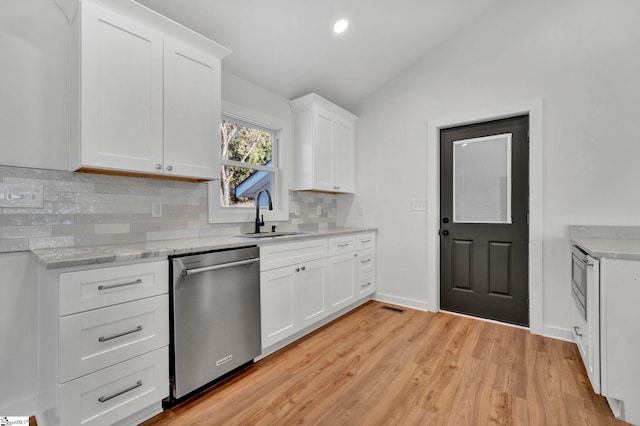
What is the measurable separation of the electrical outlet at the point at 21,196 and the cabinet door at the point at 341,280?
7.01ft

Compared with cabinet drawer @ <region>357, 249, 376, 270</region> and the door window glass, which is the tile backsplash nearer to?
cabinet drawer @ <region>357, 249, 376, 270</region>

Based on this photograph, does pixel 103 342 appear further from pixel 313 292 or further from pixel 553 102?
pixel 553 102

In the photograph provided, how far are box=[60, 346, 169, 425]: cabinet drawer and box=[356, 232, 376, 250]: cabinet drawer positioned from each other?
216cm

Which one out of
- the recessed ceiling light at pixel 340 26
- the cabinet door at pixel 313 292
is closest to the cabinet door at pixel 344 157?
the recessed ceiling light at pixel 340 26

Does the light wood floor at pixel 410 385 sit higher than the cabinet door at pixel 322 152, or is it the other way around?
the cabinet door at pixel 322 152

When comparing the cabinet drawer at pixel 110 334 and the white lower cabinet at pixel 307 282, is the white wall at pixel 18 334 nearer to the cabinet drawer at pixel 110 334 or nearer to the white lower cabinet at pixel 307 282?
the cabinet drawer at pixel 110 334

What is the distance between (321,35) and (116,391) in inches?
117

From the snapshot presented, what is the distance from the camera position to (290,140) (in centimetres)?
333

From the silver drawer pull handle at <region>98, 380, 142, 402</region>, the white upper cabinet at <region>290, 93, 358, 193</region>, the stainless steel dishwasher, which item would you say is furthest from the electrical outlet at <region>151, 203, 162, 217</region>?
Answer: the white upper cabinet at <region>290, 93, 358, 193</region>

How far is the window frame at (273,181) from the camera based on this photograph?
Answer: 260cm

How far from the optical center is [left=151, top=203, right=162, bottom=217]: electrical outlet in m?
2.17

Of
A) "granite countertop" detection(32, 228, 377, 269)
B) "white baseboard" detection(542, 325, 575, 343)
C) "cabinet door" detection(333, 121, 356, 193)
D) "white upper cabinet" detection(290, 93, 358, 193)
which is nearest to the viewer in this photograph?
"granite countertop" detection(32, 228, 377, 269)

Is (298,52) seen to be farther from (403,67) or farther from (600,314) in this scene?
(600,314)

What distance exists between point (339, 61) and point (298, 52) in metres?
0.52
